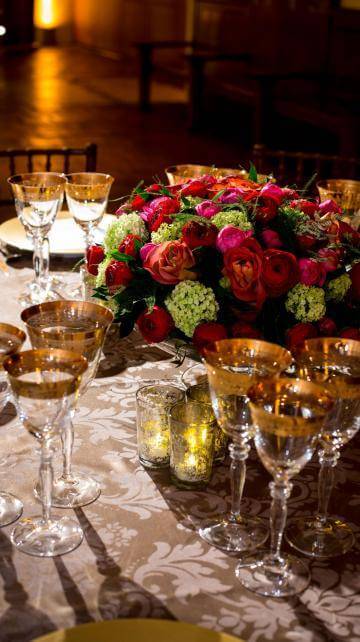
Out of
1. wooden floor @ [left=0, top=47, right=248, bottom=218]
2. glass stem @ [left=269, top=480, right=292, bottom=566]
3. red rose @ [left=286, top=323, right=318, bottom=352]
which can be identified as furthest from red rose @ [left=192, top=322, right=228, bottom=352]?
wooden floor @ [left=0, top=47, right=248, bottom=218]

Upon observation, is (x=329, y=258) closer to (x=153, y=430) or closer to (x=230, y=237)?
(x=230, y=237)

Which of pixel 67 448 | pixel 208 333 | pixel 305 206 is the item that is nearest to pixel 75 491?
pixel 67 448

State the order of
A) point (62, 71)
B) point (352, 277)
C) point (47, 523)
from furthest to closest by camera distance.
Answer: point (62, 71)
point (352, 277)
point (47, 523)

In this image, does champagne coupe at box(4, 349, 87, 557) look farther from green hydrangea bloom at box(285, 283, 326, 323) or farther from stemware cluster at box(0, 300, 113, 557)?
green hydrangea bloom at box(285, 283, 326, 323)

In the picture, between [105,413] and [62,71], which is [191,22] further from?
[105,413]

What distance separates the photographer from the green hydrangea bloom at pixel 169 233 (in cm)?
140

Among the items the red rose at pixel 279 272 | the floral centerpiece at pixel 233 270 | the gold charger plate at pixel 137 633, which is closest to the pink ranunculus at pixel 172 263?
the floral centerpiece at pixel 233 270

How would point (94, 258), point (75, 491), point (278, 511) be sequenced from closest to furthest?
point (278, 511)
point (75, 491)
point (94, 258)

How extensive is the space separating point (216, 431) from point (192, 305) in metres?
0.19

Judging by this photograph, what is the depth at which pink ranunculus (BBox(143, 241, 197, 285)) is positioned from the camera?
131 centimetres

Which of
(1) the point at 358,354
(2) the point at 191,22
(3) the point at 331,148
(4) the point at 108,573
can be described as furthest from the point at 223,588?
(2) the point at 191,22

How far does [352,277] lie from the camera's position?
1.41 meters

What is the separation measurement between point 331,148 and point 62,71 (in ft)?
19.7

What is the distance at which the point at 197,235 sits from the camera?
1.34 metres
